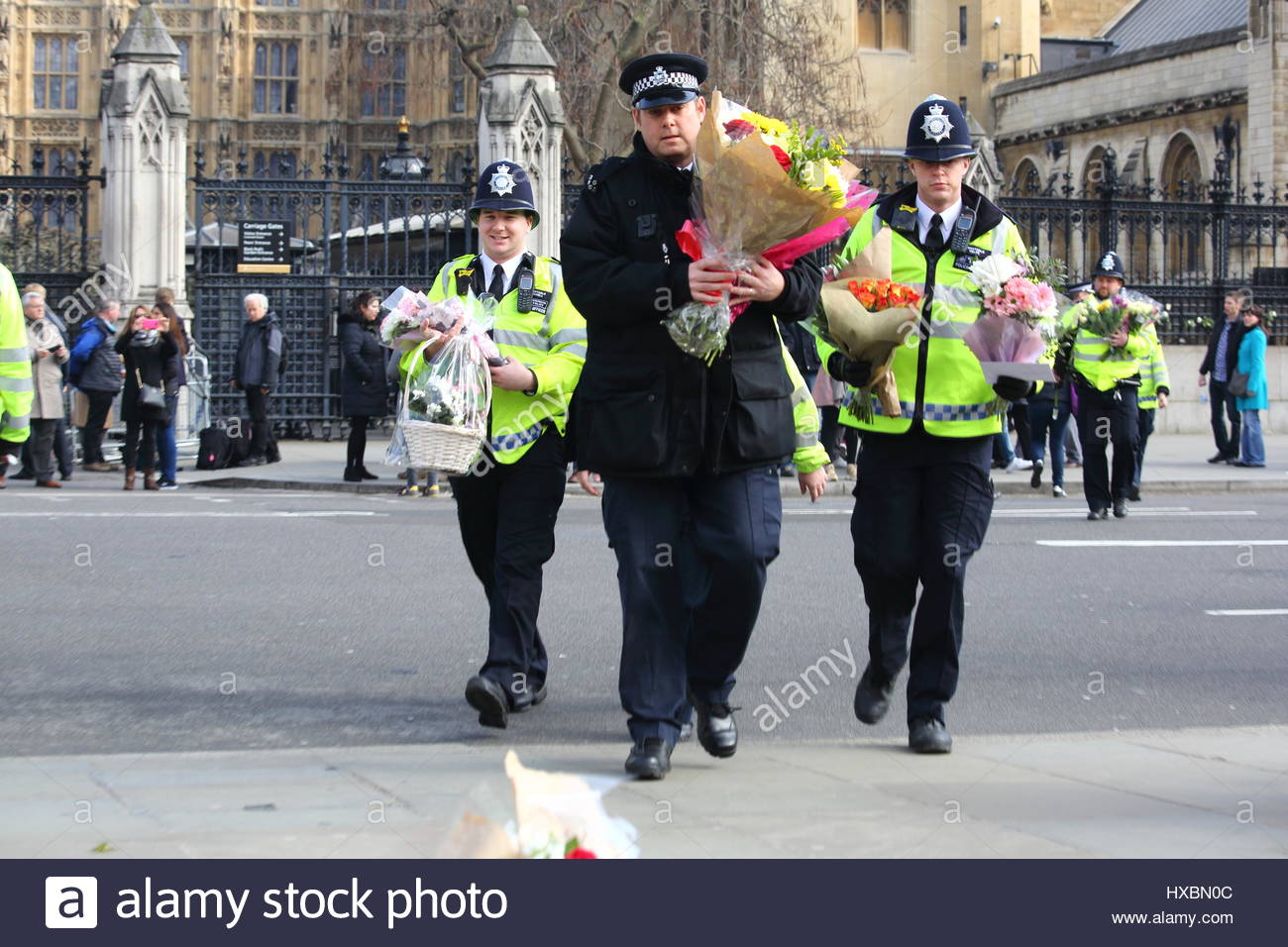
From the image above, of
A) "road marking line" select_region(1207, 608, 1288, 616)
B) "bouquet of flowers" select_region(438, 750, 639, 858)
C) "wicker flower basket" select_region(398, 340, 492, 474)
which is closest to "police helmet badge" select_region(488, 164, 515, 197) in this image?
"wicker flower basket" select_region(398, 340, 492, 474)

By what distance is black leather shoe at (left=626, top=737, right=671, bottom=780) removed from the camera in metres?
5.80

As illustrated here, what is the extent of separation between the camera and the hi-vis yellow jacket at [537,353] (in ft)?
22.6

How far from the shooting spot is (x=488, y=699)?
21.9 ft

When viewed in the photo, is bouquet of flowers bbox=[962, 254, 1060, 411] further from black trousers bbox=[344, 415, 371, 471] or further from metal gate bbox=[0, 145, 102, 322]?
metal gate bbox=[0, 145, 102, 322]

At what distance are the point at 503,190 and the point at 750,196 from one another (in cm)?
168

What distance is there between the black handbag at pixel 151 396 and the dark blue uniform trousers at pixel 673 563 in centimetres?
1167

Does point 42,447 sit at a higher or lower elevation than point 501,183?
lower

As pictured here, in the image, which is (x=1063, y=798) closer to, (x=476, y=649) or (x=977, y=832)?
(x=977, y=832)

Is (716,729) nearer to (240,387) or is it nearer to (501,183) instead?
(501,183)

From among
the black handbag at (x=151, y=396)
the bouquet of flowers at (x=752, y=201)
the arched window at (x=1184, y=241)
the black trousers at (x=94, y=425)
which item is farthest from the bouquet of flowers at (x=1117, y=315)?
the arched window at (x=1184, y=241)
